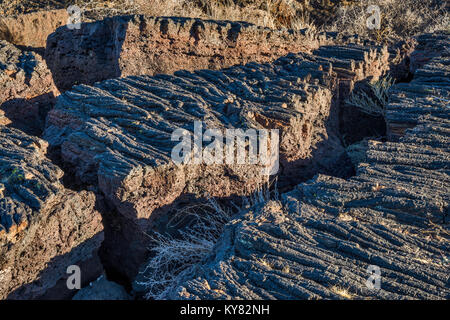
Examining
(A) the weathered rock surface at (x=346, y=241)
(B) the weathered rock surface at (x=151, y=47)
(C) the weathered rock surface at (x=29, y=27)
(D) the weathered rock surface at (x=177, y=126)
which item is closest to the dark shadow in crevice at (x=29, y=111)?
(D) the weathered rock surface at (x=177, y=126)

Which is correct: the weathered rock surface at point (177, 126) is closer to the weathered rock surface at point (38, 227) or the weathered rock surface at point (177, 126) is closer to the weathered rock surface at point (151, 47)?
the weathered rock surface at point (38, 227)

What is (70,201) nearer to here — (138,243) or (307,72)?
(138,243)

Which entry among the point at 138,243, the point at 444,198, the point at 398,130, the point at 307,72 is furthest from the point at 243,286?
the point at 307,72
